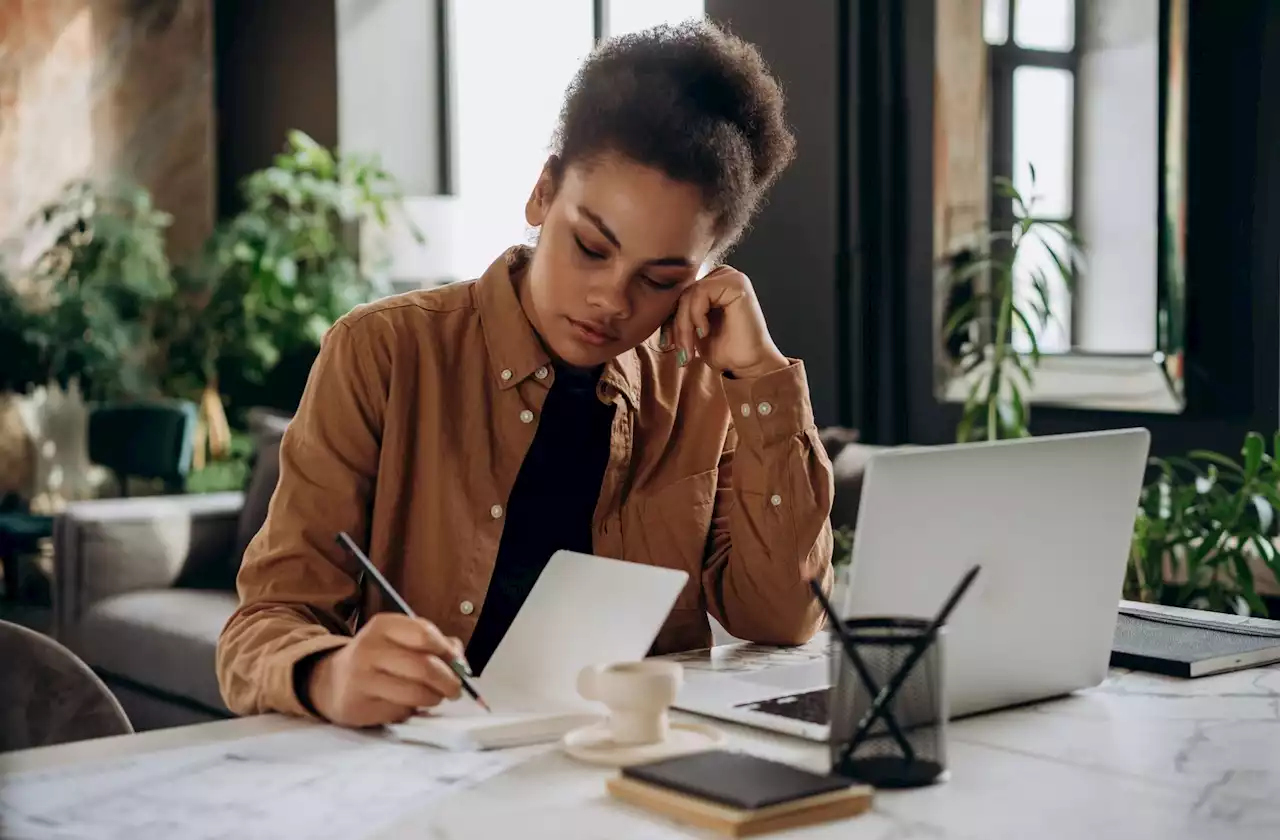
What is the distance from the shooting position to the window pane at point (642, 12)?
4753mm

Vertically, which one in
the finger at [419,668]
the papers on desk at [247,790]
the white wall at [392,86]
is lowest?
the papers on desk at [247,790]

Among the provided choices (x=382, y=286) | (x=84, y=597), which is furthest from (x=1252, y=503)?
(x=382, y=286)

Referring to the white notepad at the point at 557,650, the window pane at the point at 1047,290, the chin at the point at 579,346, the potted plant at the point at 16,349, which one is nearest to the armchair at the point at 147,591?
the potted plant at the point at 16,349

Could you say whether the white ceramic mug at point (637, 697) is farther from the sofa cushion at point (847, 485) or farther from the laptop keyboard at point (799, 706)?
the sofa cushion at point (847, 485)

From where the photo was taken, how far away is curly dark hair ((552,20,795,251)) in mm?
1471

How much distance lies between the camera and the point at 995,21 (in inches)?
134

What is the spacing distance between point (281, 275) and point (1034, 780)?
4972 millimetres

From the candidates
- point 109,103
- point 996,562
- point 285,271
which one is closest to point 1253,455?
A: point 996,562

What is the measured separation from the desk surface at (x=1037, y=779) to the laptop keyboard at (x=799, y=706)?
36mm

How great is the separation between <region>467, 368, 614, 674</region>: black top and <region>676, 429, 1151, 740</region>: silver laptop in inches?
12.0

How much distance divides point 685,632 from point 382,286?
14.2 feet

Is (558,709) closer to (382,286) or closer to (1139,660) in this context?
(1139,660)

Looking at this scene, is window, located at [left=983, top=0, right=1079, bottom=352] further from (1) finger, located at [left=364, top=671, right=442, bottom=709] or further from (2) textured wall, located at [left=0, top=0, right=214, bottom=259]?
(2) textured wall, located at [left=0, top=0, right=214, bottom=259]

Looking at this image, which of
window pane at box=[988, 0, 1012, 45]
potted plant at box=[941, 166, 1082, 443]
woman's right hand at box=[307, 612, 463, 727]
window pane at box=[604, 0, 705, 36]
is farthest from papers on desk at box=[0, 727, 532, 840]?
window pane at box=[604, 0, 705, 36]
